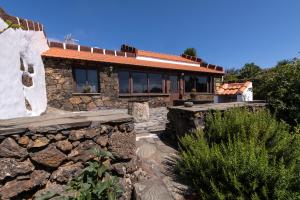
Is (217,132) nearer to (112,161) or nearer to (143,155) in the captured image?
(143,155)

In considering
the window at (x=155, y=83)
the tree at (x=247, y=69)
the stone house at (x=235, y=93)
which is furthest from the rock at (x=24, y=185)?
the tree at (x=247, y=69)

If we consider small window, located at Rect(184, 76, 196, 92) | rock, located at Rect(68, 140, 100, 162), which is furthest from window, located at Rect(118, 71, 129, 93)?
rock, located at Rect(68, 140, 100, 162)

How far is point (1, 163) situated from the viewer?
7.50 ft

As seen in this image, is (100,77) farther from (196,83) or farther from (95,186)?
(95,186)

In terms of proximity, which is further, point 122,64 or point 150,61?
point 150,61

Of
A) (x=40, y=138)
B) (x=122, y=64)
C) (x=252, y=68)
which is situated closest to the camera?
(x=40, y=138)

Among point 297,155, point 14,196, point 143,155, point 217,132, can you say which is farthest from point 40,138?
point 297,155

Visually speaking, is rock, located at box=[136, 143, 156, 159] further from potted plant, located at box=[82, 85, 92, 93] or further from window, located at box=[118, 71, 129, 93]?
window, located at box=[118, 71, 129, 93]

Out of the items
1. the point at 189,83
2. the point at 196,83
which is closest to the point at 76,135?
the point at 189,83

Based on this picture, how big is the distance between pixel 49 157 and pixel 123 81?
9.49 meters

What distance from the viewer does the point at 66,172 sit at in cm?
266

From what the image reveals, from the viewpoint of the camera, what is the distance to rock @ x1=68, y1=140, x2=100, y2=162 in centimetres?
272

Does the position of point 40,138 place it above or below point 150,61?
below

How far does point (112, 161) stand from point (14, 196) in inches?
48.3
